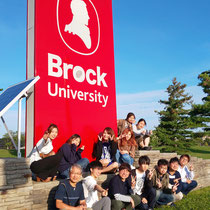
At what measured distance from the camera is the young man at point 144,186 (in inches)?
200

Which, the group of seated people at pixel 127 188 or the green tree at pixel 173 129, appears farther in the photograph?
the green tree at pixel 173 129

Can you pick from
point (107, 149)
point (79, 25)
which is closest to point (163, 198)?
point (107, 149)

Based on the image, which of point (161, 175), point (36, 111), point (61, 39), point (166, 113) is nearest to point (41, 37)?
point (61, 39)

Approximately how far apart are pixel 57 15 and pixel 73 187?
4.74 metres

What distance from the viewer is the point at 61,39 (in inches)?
259

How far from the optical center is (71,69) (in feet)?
22.0

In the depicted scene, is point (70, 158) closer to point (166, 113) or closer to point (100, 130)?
point (100, 130)

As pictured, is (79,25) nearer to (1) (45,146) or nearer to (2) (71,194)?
(1) (45,146)

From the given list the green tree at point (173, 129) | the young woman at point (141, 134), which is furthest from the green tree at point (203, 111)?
the young woman at point (141, 134)

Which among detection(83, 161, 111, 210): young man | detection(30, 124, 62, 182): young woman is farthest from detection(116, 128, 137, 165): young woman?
detection(30, 124, 62, 182): young woman

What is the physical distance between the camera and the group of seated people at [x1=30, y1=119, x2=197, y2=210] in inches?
150

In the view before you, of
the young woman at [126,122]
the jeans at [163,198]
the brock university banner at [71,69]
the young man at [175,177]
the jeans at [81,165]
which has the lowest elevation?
the jeans at [163,198]

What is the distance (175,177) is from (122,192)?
83.9 inches

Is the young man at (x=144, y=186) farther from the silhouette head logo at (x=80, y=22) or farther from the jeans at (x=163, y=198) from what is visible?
the silhouette head logo at (x=80, y=22)
